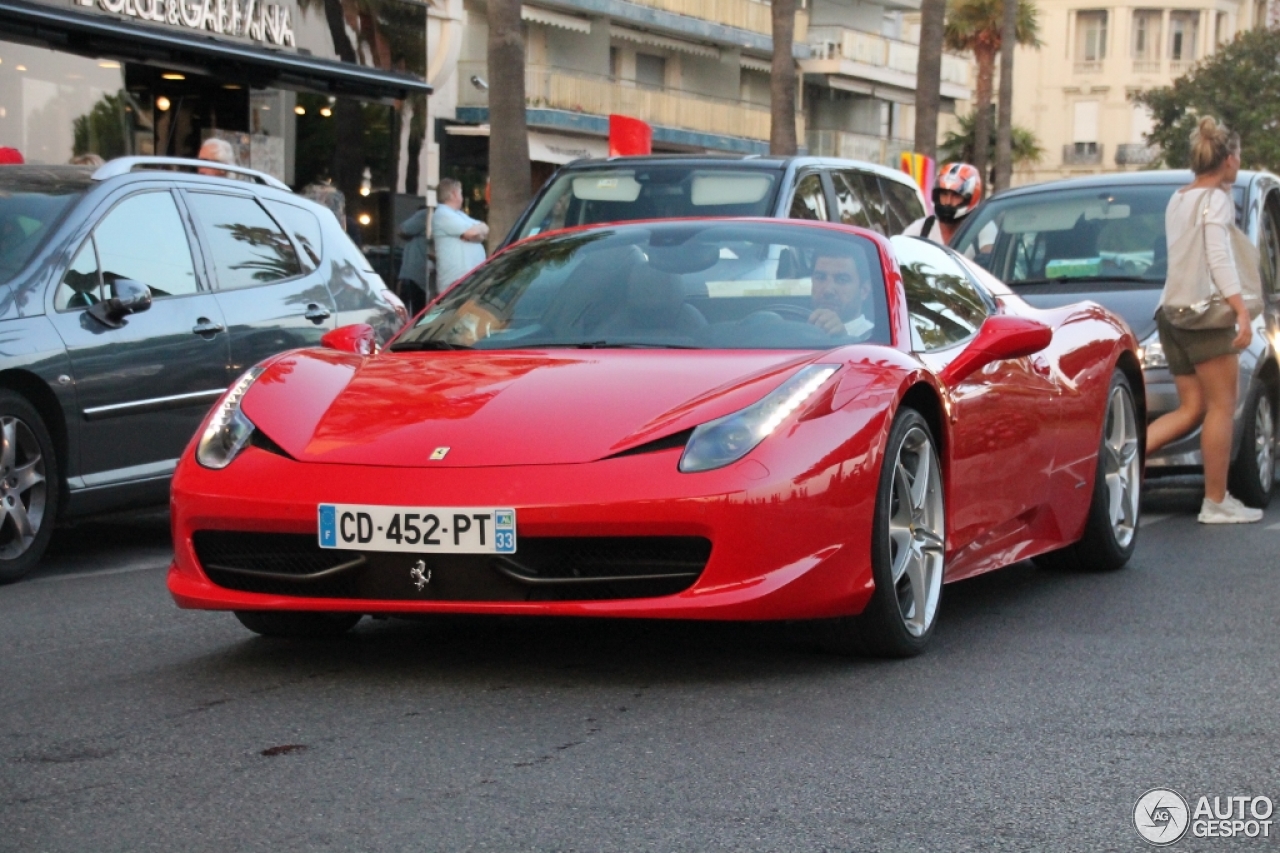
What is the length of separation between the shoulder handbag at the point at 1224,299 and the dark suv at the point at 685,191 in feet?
6.90

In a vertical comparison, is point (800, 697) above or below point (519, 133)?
below

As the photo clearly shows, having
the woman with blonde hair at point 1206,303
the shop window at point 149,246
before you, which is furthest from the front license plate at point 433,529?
the woman with blonde hair at point 1206,303

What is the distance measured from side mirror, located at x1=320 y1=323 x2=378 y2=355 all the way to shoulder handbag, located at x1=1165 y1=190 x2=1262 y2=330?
15.8 ft

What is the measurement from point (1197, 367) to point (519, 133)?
904cm

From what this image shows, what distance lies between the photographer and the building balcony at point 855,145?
6078 cm

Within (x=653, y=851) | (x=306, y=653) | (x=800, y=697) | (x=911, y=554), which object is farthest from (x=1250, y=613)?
(x=653, y=851)

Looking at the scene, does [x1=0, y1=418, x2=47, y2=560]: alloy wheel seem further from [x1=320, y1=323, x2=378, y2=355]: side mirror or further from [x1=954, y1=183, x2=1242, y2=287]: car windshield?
[x1=954, y1=183, x2=1242, y2=287]: car windshield

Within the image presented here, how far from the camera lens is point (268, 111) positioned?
23.4 metres

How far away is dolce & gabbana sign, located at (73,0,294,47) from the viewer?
64.9 feet

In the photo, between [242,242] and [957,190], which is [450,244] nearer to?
[957,190]

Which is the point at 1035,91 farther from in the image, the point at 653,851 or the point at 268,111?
the point at 653,851

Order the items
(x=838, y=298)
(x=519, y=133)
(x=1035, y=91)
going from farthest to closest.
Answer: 1. (x=1035, y=91)
2. (x=519, y=133)
3. (x=838, y=298)

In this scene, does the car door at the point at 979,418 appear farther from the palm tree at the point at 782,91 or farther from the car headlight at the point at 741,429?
the palm tree at the point at 782,91

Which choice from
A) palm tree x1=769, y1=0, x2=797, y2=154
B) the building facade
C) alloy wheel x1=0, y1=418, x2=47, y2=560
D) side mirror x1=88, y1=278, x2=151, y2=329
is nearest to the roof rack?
side mirror x1=88, y1=278, x2=151, y2=329
